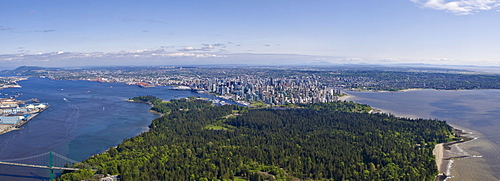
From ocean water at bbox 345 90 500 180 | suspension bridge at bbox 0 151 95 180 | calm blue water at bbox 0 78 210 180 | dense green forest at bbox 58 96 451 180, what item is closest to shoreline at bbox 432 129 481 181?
ocean water at bbox 345 90 500 180

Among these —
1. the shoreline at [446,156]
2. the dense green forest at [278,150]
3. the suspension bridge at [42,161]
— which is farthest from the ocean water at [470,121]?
the suspension bridge at [42,161]

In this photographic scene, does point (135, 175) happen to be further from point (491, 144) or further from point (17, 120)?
point (491, 144)

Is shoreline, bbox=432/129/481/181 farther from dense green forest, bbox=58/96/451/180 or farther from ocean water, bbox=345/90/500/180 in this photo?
dense green forest, bbox=58/96/451/180

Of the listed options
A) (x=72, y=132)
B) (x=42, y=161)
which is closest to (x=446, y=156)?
(x=42, y=161)

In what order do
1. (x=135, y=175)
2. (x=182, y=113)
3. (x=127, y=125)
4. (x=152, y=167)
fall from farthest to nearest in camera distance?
(x=182, y=113)
(x=127, y=125)
(x=152, y=167)
(x=135, y=175)

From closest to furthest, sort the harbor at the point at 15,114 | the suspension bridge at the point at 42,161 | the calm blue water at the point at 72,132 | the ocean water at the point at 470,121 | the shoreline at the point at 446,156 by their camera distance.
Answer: the shoreline at the point at 446,156 < the suspension bridge at the point at 42,161 < the ocean water at the point at 470,121 < the calm blue water at the point at 72,132 < the harbor at the point at 15,114

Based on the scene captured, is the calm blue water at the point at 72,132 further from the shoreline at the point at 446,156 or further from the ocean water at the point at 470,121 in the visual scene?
the ocean water at the point at 470,121

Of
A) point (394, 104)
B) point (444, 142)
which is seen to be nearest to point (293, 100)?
point (394, 104)

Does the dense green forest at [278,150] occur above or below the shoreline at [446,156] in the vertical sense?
above
